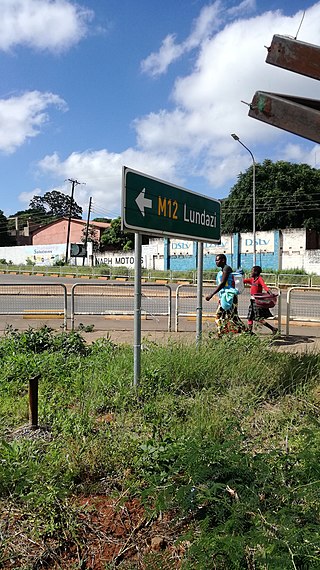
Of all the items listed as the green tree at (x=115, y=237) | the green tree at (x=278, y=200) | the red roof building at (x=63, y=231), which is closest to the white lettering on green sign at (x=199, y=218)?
the green tree at (x=278, y=200)

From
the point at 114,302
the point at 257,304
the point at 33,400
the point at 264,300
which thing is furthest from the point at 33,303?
the point at 33,400

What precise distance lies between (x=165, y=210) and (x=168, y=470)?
3111 mm

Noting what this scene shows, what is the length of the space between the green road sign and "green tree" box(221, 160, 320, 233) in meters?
45.5

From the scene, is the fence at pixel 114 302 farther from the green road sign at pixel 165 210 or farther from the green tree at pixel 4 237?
the green tree at pixel 4 237

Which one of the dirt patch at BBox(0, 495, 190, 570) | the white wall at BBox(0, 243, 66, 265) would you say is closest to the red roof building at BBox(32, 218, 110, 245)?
the white wall at BBox(0, 243, 66, 265)

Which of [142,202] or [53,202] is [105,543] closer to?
[142,202]

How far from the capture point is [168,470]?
2.76 meters

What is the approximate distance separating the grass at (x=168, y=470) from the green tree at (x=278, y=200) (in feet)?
157

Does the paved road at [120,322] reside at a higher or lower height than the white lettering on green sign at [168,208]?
lower

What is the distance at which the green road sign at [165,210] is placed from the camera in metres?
4.57

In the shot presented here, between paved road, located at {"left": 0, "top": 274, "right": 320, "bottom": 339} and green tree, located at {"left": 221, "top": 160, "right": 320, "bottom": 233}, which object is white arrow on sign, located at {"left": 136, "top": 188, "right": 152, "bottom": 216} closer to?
paved road, located at {"left": 0, "top": 274, "right": 320, "bottom": 339}

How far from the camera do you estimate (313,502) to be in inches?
90.0

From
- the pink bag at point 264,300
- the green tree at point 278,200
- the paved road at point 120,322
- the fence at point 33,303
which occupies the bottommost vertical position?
the paved road at point 120,322

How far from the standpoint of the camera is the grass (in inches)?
83.7
